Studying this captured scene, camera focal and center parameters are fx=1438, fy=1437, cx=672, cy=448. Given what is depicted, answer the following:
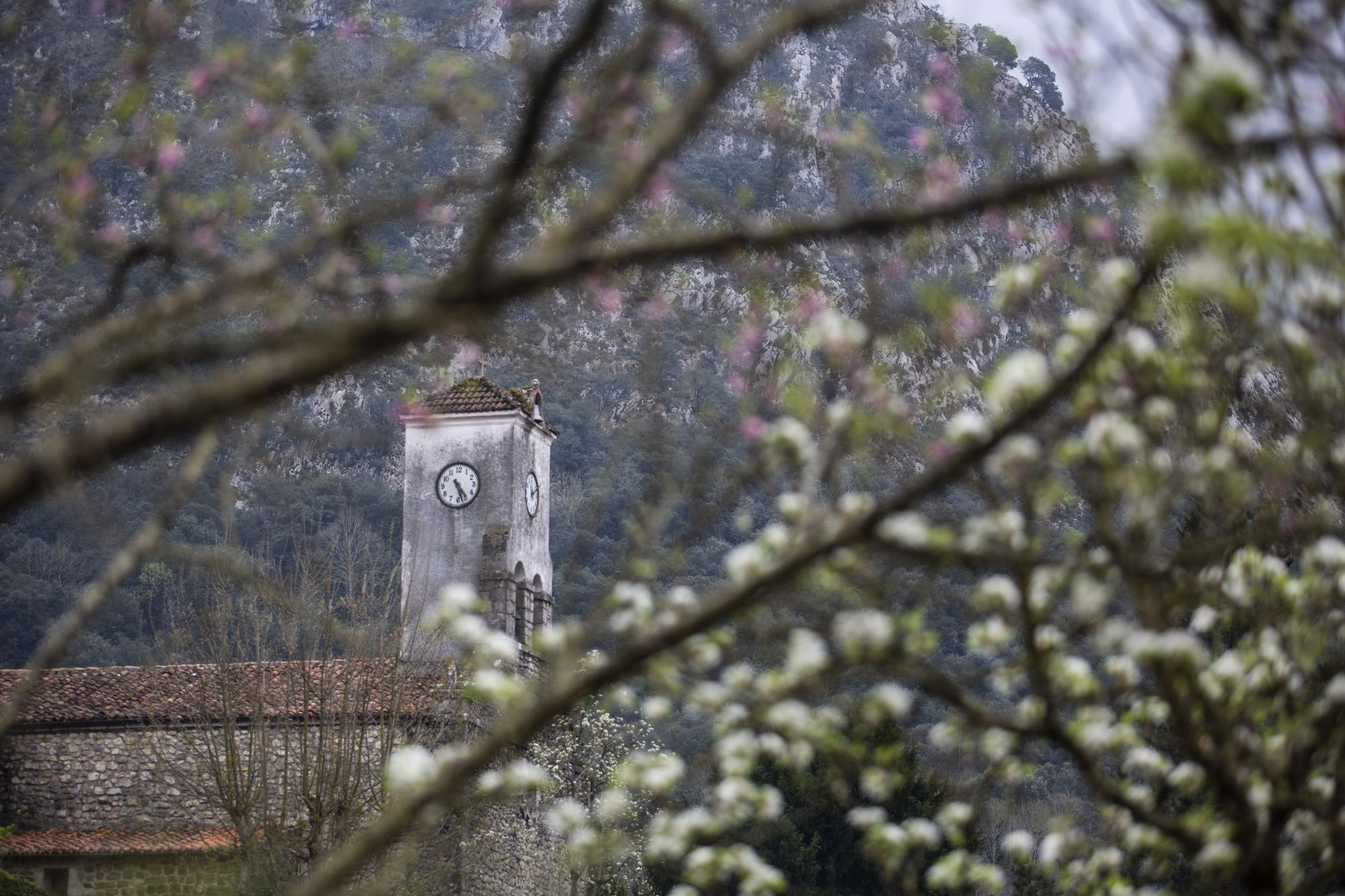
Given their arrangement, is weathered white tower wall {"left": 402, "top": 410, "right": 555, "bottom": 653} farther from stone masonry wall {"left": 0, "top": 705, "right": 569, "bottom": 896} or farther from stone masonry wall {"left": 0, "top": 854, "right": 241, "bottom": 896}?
stone masonry wall {"left": 0, "top": 854, "right": 241, "bottom": 896}

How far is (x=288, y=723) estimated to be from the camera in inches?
689

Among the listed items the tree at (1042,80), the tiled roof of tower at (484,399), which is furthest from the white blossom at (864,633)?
the tree at (1042,80)

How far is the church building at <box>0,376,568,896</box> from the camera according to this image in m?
18.7

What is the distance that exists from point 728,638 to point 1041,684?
0.90 m

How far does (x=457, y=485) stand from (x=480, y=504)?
56 centimetres

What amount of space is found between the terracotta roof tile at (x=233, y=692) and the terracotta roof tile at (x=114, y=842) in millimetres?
1654

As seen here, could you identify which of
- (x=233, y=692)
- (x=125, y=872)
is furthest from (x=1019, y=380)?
(x=125, y=872)

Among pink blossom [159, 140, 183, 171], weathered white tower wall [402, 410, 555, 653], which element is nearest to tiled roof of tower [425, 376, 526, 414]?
weathered white tower wall [402, 410, 555, 653]

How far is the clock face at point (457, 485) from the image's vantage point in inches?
987

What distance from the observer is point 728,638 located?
405 cm

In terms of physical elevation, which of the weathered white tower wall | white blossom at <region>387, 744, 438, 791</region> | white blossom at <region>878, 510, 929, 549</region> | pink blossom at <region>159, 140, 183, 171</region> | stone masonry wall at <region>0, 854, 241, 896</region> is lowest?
white blossom at <region>387, 744, 438, 791</region>

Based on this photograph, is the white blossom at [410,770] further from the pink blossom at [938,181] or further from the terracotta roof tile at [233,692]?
the terracotta roof tile at [233,692]

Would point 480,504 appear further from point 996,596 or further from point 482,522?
point 996,596

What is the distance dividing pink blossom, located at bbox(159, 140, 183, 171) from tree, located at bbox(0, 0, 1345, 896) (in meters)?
0.02
